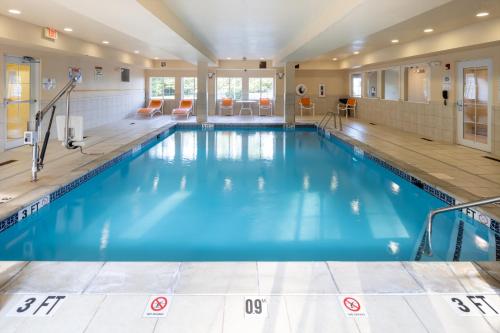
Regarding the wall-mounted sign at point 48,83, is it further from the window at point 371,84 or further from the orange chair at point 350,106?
the orange chair at point 350,106

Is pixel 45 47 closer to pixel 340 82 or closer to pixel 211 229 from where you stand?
pixel 211 229

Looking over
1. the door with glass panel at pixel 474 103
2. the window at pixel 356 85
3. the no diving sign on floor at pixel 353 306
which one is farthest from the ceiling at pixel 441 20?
the window at pixel 356 85

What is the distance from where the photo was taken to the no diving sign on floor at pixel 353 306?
2.11 metres

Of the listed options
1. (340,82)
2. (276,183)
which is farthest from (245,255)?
(340,82)

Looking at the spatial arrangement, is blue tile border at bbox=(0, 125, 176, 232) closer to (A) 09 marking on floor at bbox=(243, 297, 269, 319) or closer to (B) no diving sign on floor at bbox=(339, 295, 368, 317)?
(A) 09 marking on floor at bbox=(243, 297, 269, 319)

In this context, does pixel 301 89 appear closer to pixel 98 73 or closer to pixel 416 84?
pixel 416 84

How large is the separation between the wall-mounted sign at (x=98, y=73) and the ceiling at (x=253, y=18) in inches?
93.6

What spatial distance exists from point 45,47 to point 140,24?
9.27 ft

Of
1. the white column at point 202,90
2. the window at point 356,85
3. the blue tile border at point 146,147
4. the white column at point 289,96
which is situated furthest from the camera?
the window at point 356,85

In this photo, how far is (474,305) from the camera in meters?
2.20

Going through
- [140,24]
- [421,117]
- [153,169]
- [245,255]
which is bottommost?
[245,255]

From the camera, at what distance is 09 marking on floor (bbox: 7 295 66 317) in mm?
2098

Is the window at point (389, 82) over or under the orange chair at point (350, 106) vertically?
over

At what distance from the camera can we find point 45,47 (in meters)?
7.78
